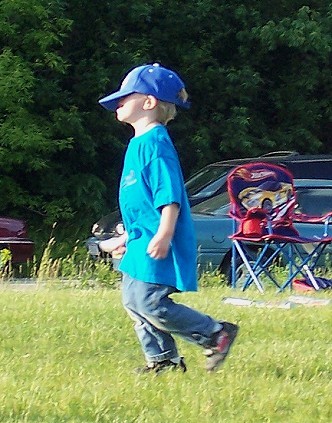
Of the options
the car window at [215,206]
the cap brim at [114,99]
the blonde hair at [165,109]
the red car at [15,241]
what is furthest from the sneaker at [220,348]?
the red car at [15,241]

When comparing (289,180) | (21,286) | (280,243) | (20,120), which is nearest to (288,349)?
(280,243)

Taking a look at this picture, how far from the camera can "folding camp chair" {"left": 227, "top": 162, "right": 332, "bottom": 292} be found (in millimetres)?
9055

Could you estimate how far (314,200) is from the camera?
11.8 metres

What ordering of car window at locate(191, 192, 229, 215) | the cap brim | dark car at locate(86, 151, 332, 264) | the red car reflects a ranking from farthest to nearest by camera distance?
1. the red car
2. dark car at locate(86, 151, 332, 264)
3. car window at locate(191, 192, 229, 215)
4. the cap brim

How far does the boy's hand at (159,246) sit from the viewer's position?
4.78 meters

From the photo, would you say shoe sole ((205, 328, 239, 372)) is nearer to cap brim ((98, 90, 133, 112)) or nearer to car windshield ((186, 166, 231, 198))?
cap brim ((98, 90, 133, 112))

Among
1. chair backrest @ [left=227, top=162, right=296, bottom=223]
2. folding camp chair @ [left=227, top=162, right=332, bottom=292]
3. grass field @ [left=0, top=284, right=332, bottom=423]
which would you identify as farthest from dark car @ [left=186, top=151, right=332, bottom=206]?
grass field @ [left=0, top=284, right=332, bottom=423]

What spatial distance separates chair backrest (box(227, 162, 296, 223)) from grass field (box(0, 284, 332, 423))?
99.7 inches

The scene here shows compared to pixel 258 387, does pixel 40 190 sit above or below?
below

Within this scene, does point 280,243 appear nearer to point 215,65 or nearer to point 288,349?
point 288,349

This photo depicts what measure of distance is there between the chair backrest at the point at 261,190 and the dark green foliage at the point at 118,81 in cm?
758

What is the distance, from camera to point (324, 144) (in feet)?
69.3

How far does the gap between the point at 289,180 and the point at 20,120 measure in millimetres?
8185

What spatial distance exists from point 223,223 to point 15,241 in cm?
324
